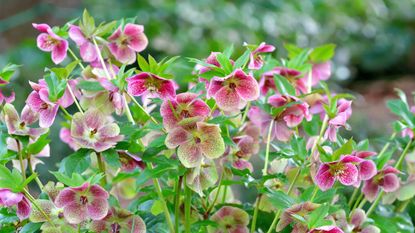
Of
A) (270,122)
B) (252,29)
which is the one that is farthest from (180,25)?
(270,122)

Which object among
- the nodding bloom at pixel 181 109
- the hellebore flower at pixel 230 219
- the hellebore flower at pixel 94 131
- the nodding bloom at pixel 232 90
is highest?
the nodding bloom at pixel 232 90

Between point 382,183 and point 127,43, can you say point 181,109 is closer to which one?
point 127,43

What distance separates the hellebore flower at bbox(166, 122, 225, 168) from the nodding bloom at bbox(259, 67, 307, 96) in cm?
21

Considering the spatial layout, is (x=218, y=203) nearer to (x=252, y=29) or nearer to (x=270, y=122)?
(x=270, y=122)

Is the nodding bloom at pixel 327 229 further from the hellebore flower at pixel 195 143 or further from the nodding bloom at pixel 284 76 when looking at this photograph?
the nodding bloom at pixel 284 76

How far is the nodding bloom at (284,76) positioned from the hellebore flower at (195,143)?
212mm

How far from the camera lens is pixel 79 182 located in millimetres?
671

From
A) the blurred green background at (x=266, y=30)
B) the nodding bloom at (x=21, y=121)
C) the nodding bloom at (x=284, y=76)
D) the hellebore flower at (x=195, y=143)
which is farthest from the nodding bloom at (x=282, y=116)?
the blurred green background at (x=266, y=30)

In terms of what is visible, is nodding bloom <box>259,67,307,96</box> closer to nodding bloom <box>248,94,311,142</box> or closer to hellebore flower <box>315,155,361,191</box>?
nodding bloom <box>248,94,311,142</box>

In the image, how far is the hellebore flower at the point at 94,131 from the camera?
72 cm

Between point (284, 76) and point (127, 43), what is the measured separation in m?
0.20

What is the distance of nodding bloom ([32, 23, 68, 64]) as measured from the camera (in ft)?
2.65

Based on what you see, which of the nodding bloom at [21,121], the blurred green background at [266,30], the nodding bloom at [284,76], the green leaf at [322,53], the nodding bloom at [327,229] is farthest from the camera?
the blurred green background at [266,30]

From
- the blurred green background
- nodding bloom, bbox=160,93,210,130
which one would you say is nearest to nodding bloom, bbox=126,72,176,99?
nodding bloom, bbox=160,93,210,130
